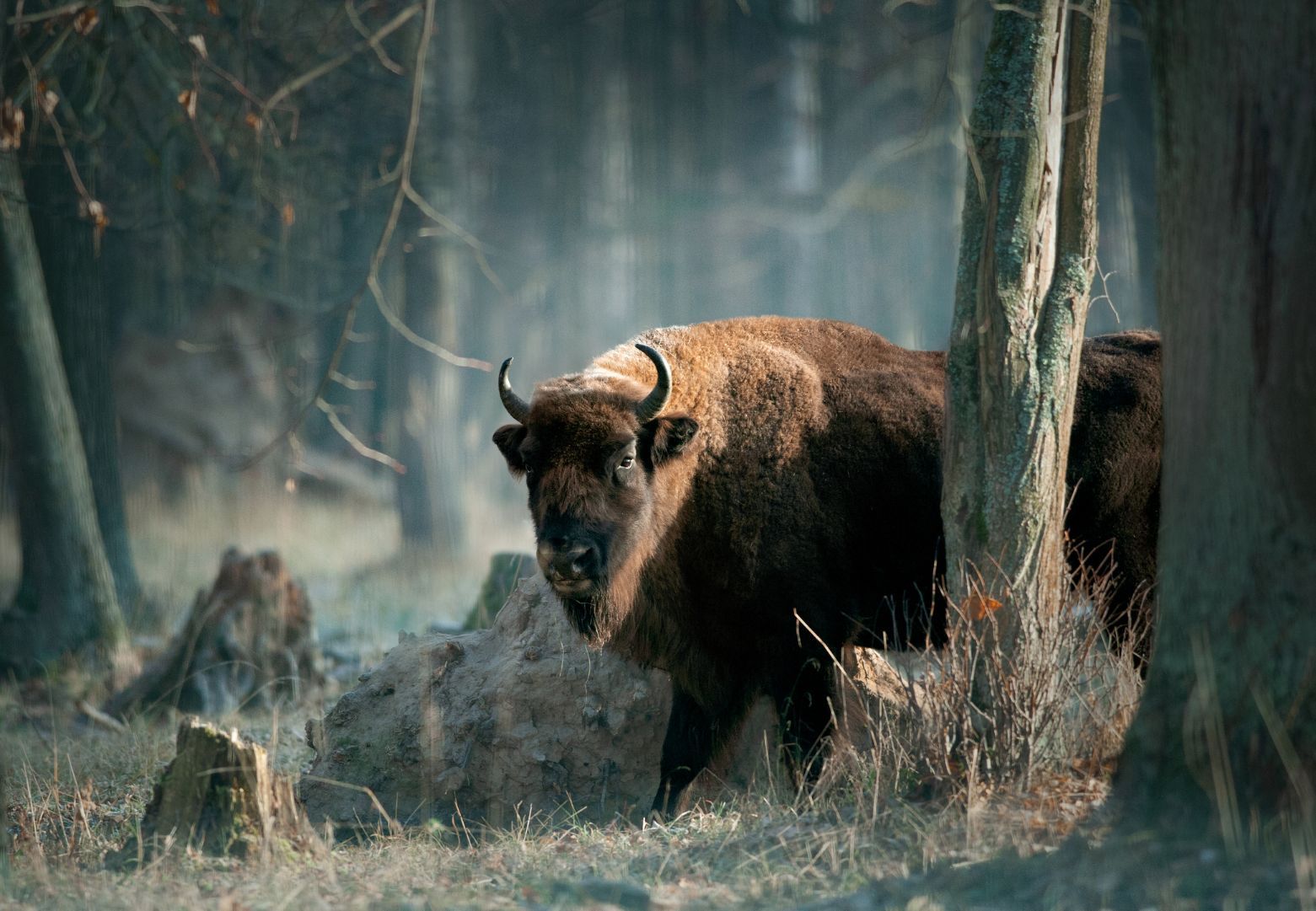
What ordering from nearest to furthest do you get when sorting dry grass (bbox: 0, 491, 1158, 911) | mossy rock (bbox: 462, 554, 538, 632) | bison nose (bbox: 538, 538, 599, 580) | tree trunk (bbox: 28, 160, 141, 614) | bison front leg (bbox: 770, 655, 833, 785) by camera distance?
1. dry grass (bbox: 0, 491, 1158, 911)
2. bison nose (bbox: 538, 538, 599, 580)
3. bison front leg (bbox: 770, 655, 833, 785)
4. mossy rock (bbox: 462, 554, 538, 632)
5. tree trunk (bbox: 28, 160, 141, 614)

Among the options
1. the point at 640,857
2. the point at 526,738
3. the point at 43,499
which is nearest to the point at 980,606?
the point at 640,857

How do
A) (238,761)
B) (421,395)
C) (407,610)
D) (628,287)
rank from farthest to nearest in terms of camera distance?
(628,287) < (421,395) < (407,610) < (238,761)

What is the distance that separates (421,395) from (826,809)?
41.3 ft

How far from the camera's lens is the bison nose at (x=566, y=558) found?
5102mm

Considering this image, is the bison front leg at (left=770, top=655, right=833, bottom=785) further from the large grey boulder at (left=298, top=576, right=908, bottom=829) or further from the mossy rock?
the mossy rock

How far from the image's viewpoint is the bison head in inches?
205

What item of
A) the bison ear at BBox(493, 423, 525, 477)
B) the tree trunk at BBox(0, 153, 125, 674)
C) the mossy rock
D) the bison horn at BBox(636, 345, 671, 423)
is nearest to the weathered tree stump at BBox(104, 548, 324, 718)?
the tree trunk at BBox(0, 153, 125, 674)

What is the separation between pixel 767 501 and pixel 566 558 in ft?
3.66

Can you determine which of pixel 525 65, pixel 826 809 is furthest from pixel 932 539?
pixel 525 65

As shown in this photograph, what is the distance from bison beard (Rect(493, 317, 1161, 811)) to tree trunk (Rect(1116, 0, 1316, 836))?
168 centimetres

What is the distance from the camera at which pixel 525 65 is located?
26.6 m

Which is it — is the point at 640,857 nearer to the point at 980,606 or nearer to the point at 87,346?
the point at 980,606

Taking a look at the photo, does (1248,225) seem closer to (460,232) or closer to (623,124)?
(460,232)

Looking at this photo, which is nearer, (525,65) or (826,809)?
(826,809)
